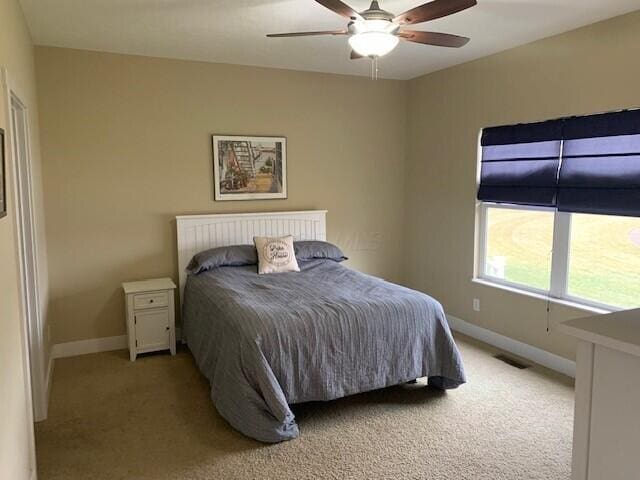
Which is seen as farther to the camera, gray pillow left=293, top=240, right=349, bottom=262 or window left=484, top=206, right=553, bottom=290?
gray pillow left=293, top=240, right=349, bottom=262

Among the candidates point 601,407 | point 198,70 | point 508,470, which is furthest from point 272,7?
point 508,470

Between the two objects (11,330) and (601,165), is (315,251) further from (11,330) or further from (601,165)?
(11,330)

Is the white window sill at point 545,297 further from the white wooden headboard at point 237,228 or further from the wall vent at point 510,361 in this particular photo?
the white wooden headboard at point 237,228

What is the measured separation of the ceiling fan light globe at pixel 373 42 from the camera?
8.29 feet

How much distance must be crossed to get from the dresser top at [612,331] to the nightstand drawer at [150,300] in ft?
11.0

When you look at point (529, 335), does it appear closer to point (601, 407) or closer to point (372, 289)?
point (372, 289)

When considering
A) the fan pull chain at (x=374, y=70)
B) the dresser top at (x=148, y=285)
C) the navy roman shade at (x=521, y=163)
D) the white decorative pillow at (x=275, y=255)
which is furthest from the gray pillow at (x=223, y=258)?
the navy roman shade at (x=521, y=163)

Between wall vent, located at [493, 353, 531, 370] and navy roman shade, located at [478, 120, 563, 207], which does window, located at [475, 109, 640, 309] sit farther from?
wall vent, located at [493, 353, 531, 370]

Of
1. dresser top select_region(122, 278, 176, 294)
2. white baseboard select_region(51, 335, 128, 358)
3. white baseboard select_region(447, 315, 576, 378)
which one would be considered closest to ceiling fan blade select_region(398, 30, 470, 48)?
white baseboard select_region(447, 315, 576, 378)

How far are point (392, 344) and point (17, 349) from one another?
2.08 metres

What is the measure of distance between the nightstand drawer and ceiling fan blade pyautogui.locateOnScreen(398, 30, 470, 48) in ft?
9.06

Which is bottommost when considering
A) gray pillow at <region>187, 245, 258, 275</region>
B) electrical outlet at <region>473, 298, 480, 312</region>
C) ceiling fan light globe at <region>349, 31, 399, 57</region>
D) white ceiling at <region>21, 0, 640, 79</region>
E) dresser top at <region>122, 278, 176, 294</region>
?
electrical outlet at <region>473, 298, 480, 312</region>

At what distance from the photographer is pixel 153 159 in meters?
4.34

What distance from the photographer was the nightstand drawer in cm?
401
